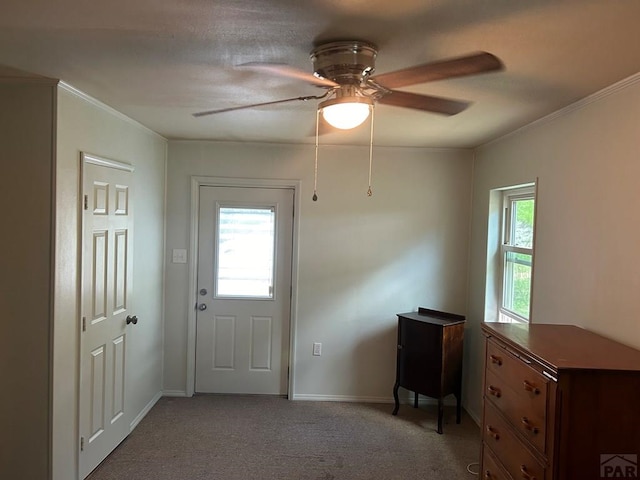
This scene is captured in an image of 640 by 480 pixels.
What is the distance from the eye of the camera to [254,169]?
4137 mm

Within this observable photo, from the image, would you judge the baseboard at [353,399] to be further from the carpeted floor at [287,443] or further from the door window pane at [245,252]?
the door window pane at [245,252]

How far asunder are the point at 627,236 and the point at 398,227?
223 cm

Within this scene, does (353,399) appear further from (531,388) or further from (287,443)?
(531,388)

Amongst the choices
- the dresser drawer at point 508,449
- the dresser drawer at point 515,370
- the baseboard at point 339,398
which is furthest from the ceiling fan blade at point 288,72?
the baseboard at point 339,398

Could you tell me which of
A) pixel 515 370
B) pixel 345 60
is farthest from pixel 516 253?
pixel 345 60

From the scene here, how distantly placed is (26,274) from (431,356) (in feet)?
9.40

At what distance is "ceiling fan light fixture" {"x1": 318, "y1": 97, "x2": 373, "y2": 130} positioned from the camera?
5.80 feet

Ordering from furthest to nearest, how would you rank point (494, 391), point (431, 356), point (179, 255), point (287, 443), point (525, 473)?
point (179, 255)
point (431, 356)
point (287, 443)
point (494, 391)
point (525, 473)

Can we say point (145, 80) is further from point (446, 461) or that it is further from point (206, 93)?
point (446, 461)

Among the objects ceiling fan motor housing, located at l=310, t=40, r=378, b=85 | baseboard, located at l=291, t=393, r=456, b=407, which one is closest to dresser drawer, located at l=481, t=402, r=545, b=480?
ceiling fan motor housing, located at l=310, t=40, r=378, b=85

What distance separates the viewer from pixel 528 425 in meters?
1.85

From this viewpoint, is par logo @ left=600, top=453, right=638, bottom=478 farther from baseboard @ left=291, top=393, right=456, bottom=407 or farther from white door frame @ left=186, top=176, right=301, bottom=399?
white door frame @ left=186, top=176, right=301, bottom=399

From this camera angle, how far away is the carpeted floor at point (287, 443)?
299 centimetres

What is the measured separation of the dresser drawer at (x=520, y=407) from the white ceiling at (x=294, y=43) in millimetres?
1334
